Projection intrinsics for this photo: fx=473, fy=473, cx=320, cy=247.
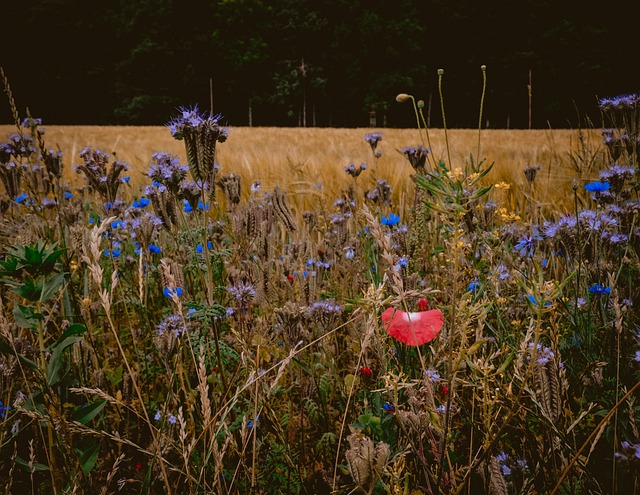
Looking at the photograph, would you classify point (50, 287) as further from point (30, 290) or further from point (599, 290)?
point (599, 290)

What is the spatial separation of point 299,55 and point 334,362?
40.7 metres

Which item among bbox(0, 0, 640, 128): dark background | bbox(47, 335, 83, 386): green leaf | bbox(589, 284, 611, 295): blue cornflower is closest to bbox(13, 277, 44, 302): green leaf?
bbox(47, 335, 83, 386): green leaf

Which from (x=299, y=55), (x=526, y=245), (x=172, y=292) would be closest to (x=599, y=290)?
(x=526, y=245)

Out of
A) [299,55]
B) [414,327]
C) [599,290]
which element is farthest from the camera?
[299,55]

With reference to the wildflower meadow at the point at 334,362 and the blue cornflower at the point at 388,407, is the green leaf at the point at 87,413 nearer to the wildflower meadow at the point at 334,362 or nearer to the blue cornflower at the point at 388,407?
the wildflower meadow at the point at 334,362

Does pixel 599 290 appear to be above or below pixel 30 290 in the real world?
below

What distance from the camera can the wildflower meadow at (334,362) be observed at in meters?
0.86

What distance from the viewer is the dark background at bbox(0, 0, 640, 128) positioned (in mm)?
35625

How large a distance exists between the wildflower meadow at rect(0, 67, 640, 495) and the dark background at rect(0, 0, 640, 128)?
35670 millimetres

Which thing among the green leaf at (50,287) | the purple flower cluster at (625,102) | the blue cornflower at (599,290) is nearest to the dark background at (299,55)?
the purple flower cluster at (625,102)

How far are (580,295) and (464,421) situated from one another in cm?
75

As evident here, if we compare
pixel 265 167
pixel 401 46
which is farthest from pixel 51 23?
pixel 265 167

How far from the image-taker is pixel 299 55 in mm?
38938

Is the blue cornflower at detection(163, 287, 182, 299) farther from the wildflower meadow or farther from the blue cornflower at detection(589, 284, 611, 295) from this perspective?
the blue cornflower at detection(589, 284, 611, 295)
